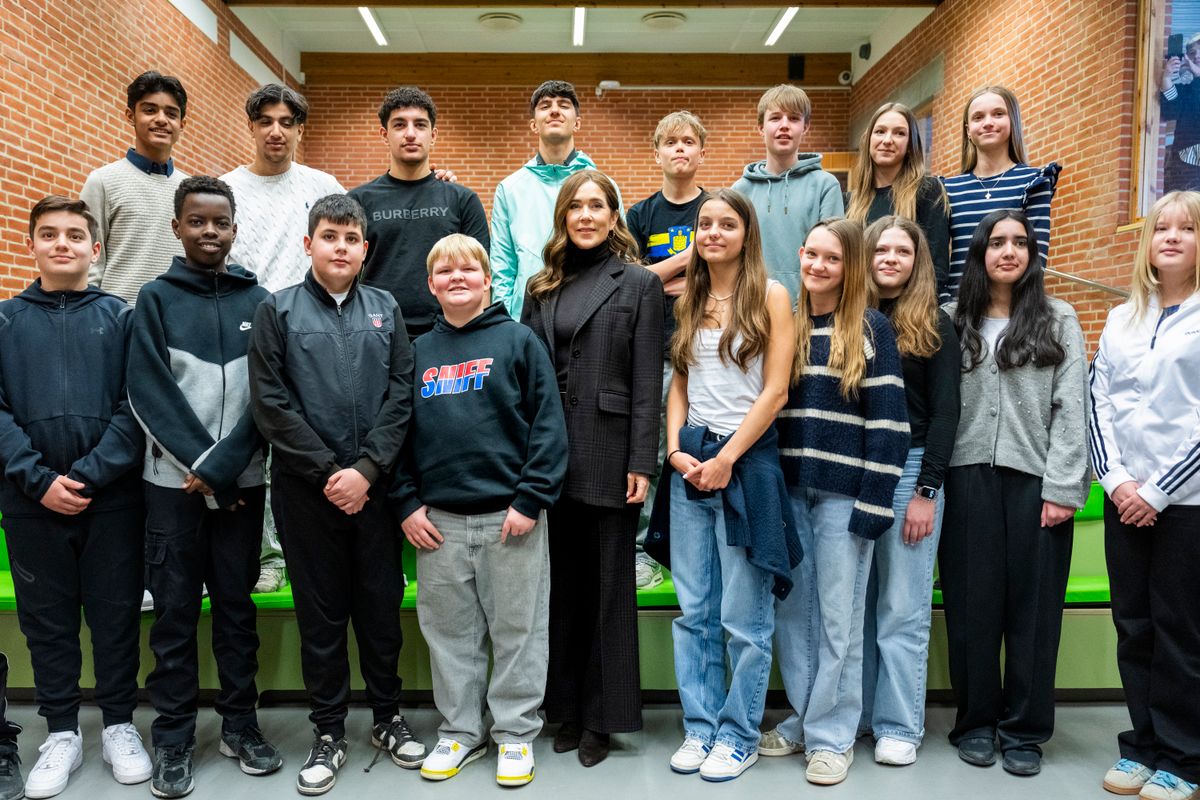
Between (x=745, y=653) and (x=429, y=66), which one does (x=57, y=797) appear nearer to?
(x=745, y=653)

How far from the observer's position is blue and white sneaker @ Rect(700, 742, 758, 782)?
2240 mm

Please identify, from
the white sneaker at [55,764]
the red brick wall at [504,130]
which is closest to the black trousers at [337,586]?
the white sneaker at [55,764]

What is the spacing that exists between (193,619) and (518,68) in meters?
8.69

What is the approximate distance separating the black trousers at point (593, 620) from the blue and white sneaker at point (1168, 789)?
1.37m

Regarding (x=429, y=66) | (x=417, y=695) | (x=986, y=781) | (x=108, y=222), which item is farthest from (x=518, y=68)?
(x=986, y=781)

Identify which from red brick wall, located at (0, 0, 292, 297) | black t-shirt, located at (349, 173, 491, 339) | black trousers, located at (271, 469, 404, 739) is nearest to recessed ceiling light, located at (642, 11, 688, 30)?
red brick wall, located at (0, 0, 292, 297)

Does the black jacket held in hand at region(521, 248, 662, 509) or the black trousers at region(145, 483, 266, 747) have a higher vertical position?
the black jacket held in hand at region(521, 248, 662, 509)

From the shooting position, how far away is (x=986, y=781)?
7.42ft

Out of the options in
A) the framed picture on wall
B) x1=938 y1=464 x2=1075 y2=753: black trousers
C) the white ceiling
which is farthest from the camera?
the white ceiling

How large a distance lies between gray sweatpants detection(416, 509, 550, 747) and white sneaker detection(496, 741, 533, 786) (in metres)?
0.02

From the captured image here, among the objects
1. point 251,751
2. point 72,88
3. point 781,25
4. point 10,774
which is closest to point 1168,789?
point 251,751

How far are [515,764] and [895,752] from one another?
1.10 meters

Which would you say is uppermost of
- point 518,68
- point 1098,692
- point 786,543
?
point 518,68

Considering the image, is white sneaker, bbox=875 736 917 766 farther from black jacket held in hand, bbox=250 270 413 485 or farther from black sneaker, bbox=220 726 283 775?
black sneaker, bbox=220 726 283 775
